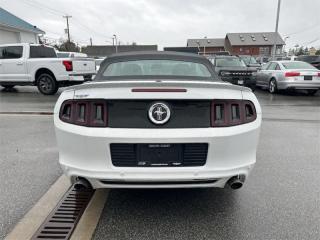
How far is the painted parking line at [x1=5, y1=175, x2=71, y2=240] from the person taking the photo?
271 centimetres

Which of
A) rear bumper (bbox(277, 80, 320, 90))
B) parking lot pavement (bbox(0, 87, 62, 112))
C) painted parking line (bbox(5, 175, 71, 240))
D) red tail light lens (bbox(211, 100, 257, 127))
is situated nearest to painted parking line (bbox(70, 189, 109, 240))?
painted parking line (bbox(5, 175, 71, 240))

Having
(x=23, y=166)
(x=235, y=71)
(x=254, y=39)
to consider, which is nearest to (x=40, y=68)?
(x=235, y=71)

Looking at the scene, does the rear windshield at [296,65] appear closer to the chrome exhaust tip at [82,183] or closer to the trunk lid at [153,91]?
the trunk lid at [153,91]

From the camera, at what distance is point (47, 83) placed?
12.1 meters

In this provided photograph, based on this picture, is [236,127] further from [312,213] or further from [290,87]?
[290,87]

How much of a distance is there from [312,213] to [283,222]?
0.40m

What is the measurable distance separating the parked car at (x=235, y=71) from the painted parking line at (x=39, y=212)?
30.0ft

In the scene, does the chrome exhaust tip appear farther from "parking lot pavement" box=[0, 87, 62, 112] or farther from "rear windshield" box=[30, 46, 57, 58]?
"rear windshield" box=[30, 46, 57, 58]

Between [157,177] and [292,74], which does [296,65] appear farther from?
[157,177]

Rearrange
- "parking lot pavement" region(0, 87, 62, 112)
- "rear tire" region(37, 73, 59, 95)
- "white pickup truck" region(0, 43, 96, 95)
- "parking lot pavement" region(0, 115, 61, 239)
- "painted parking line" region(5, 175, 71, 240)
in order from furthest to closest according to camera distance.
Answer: "rear tire" region(37, 73, 59, 95) → "white pickup truck" region(0, 43, 96, 95) → "parking lot pavement" region(0, 87, 62, 112) → "parking lot pavement" region(0, 115, 61, 239) → "painted parking line" region(5, 175, 71, 240)

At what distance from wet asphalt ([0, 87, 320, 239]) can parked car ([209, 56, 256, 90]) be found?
719cm

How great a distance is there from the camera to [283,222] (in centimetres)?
292

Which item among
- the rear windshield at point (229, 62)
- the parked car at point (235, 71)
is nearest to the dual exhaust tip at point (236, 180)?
the parked car at point (235, 71)

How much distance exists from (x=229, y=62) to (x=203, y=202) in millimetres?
12387
